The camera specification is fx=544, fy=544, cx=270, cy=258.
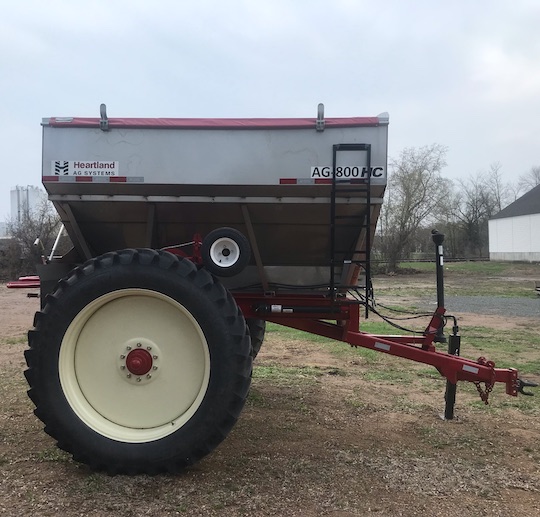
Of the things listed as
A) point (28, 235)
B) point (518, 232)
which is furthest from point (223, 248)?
point (518, 232)

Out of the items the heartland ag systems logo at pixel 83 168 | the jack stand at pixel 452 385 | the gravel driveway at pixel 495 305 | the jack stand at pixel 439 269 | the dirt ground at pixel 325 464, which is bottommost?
the dirt ground at pixel 325 464

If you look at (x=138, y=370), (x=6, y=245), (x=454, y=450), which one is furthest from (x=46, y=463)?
(x=6, y=245)

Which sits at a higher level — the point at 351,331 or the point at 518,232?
the point at 518,232

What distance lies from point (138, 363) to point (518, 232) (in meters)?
50.7

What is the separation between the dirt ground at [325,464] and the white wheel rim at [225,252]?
57.5 inches

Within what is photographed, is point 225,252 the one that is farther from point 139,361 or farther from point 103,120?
point 103,120

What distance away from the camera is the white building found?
46.7 metres

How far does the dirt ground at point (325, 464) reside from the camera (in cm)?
334

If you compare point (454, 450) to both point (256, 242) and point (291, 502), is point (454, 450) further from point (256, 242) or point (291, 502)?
point (256, 242)

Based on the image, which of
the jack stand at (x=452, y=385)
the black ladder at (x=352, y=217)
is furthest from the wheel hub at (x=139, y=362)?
the jack stand at (x=452, y=385)

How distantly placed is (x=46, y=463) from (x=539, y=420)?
431 centimetres

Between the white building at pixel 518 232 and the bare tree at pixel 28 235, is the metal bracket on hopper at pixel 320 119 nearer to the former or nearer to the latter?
the bare tree at pixel 28 235

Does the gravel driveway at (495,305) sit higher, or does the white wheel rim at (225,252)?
the white wheel rim at (225,252)

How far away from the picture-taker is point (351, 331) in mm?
4395
